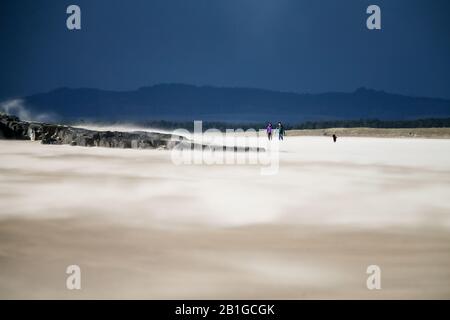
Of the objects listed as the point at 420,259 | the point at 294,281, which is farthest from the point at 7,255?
the point at 420,259

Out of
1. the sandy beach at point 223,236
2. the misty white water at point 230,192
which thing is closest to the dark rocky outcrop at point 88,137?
the misty white water at point 230,192

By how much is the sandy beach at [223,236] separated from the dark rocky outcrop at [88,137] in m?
9.03

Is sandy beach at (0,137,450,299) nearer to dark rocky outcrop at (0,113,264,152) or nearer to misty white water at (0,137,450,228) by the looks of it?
A: misty white water at (0,137,450,228)

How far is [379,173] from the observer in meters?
12.2

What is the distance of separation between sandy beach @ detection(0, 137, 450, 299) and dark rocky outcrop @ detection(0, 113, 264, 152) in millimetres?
9031

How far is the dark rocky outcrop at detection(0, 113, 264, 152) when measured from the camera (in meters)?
20.3

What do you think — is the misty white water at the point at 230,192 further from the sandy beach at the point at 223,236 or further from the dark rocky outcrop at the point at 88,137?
the dark rocky outcrop at the point at 88,137

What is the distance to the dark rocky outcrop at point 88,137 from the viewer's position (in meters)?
20.3

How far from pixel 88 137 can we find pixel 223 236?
16856 millimetres

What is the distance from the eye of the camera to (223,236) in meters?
6.09

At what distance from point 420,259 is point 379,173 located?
720 cm

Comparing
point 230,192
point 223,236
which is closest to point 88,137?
point 230,192

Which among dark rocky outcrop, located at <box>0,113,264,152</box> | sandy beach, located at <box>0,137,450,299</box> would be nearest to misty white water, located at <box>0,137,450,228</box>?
sandy beach, located at <box>0,137,450,299</box>
